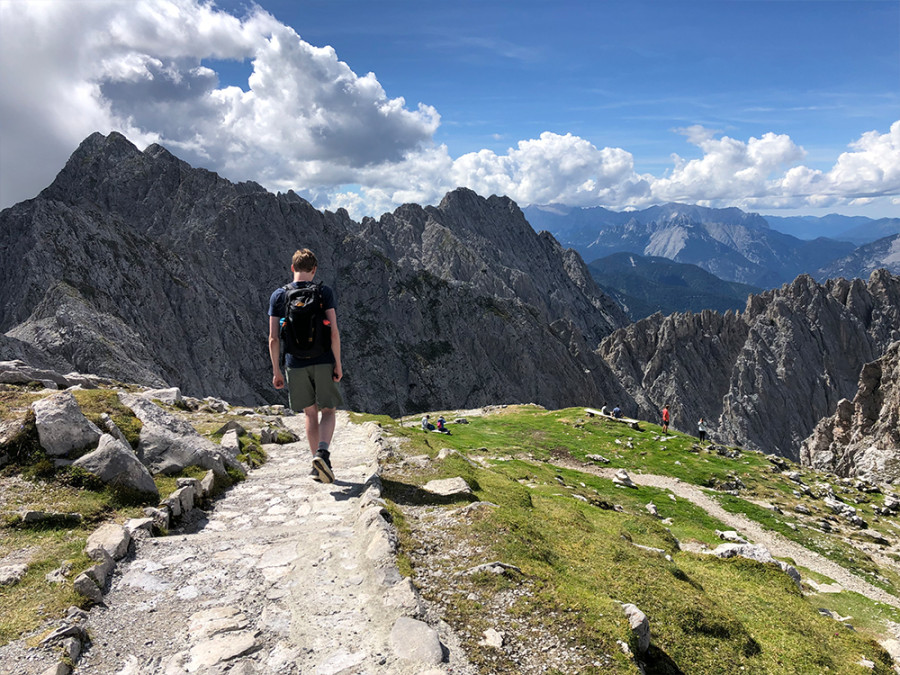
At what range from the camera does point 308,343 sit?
1195 cm

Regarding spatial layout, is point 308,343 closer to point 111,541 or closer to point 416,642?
point 111,541

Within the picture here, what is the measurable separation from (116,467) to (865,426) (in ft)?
339

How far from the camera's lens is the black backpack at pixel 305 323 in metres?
11.7

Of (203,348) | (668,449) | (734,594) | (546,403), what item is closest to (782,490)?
(668,449)

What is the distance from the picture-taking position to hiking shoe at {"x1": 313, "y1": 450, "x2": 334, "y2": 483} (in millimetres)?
13104

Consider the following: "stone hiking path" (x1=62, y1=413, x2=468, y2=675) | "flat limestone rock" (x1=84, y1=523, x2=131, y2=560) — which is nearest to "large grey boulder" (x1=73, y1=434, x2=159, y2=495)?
"stone hiking path" (x1=62, y1=413, x2=468, y2=675)

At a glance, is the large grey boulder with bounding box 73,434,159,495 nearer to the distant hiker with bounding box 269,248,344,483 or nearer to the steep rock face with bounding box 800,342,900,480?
the distant hiker with bounding box 269,248,344,483

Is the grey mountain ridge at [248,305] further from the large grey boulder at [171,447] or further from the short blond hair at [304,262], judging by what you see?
the short blond hair at [304,262]

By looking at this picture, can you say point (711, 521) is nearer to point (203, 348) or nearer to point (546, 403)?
point (203, 348)

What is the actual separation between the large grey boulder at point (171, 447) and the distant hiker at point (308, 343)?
136 inches

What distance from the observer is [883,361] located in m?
85.1

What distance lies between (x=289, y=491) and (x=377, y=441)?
649 cm

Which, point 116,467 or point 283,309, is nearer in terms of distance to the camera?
point 116,467

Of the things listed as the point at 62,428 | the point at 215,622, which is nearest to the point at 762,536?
the point at 215,622
